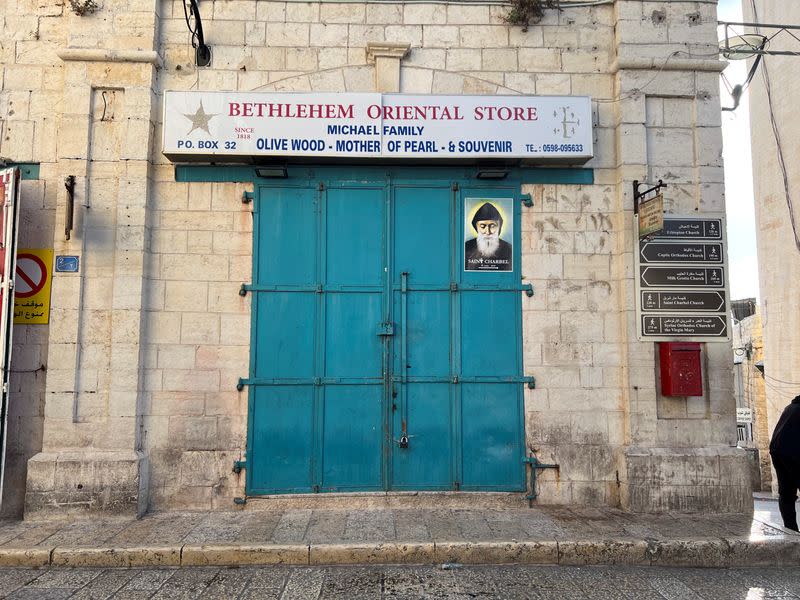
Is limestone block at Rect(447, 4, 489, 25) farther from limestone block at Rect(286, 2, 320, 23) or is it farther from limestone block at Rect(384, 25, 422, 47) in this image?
limestone block at Rect(286, 2, 320, 23)

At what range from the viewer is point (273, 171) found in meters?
6.41

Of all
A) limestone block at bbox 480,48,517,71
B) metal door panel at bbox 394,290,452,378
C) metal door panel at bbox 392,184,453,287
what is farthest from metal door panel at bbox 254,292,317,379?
limestone block at bbox 480,48,517,71

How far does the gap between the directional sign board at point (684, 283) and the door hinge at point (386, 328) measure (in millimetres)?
2727

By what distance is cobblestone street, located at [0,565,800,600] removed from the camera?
14.1 ft

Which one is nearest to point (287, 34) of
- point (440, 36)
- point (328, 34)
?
point (328, 34)

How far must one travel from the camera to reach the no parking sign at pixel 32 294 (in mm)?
6129

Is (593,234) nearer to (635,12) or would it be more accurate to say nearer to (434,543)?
(635,12)

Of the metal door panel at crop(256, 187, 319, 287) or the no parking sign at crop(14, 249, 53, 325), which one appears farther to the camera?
the metal door panel at crop(256, 187, 319, 287)

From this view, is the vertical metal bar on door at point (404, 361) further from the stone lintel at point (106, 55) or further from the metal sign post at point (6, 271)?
the metal sign post at point (6, 271)

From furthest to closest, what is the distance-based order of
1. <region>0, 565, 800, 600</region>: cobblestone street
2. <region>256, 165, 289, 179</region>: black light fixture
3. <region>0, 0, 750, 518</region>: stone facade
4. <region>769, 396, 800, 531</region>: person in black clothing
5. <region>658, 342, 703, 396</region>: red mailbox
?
1. <region>256, 165, 289, 179</region>: black light fixture
2. <region>658, 342, 703, 396</region>: red mailbox
3. <region>0, 0, 750, 518</region>: stone facade
4. <region>769, 396, 800, 531</region>: person in black clothing
5. <region>0, 565, 800, 600</region>: cobblestone street

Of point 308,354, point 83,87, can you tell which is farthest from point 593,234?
point 83,87

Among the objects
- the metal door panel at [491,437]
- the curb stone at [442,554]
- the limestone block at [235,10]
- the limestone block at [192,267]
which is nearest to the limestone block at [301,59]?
the limestone block at [235,10]

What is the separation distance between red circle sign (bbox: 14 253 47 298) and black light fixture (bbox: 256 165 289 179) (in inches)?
98.8

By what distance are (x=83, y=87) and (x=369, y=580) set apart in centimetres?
584
